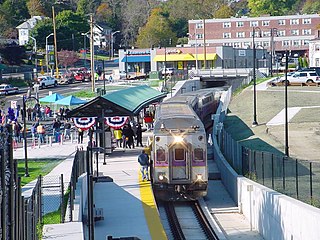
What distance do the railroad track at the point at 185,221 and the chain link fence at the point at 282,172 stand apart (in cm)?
239

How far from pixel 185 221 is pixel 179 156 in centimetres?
225

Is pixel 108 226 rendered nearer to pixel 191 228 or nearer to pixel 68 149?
pixel 191 228

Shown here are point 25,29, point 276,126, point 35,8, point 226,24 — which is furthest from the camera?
point 35,8

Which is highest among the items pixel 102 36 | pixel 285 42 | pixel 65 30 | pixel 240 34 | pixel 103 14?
pixel 103 14

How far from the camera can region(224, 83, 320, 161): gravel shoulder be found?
3625 centimetres

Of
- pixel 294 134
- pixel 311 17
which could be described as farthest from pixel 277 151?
pixel 311 17

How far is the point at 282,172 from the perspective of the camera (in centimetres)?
2517

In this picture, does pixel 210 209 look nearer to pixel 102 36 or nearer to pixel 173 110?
pixel 173 110

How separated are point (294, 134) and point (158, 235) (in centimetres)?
1973

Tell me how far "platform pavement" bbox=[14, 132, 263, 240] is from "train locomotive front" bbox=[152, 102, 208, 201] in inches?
51.4

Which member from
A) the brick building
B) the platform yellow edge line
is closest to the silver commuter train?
the platform yellow edge line

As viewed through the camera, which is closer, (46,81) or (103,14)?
(46,81)

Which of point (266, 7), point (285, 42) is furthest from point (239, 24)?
point (266, 7)

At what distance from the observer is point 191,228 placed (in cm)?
2661
